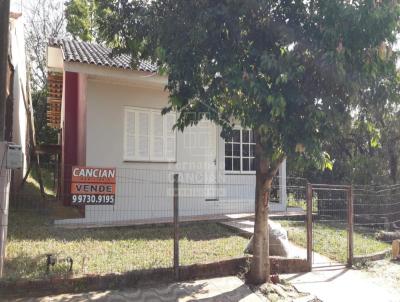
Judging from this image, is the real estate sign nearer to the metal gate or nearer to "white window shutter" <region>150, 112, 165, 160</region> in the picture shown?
"white window shutter" <region>150, 112, 165, 160</region>

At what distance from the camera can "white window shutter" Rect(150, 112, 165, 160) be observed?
11.3 m

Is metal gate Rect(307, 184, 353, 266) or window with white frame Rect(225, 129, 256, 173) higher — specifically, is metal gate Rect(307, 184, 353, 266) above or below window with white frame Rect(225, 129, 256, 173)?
below

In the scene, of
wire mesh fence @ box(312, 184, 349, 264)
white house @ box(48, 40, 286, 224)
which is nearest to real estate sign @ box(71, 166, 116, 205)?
white house @ box(48, 40, 286, 224)

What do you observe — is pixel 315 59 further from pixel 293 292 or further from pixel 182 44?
pixel 293 292

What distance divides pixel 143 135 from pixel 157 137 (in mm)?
391

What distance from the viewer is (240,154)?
13008 mm

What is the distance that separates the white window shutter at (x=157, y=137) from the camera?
1131 cm

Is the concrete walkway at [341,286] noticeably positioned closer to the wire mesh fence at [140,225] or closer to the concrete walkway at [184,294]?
the wire mesh fence at [140,225]

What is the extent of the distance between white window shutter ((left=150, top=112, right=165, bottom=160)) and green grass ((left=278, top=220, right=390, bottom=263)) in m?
3.73

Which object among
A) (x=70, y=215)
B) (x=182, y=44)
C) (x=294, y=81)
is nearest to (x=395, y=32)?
(x=294, y=81)

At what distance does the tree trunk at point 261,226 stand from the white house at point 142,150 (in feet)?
10.1

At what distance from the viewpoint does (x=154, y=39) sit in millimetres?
6305

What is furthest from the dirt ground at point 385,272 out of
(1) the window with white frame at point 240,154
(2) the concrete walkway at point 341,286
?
Answer: (1) the window with white frame at point 240,154

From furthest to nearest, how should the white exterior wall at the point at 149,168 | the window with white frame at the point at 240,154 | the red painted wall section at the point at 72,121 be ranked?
1. the red painted wall section at the point at 72,121
2. the window with white frame at the point at 240,154
3. the white exterior wall at the point at 149,168
